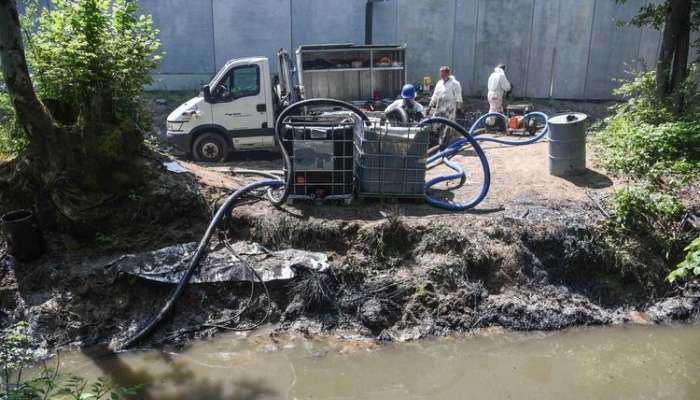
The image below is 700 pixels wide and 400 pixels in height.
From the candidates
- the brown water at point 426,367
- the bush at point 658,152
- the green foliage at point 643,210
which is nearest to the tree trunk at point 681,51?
the bush at point 658,152

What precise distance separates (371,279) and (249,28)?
12.4 metres

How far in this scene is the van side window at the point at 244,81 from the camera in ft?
34.1

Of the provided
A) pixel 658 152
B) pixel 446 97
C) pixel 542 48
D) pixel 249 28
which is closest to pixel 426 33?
pixel 542 48

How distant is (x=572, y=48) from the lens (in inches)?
657

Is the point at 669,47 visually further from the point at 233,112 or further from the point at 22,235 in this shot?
the point at 22,235

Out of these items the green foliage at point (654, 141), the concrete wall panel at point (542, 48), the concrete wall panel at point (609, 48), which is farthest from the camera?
the concrete wall panel at point (542, 48)

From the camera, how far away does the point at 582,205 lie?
7.20 m

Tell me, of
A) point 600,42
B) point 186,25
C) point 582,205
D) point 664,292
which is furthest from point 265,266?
point 600,42

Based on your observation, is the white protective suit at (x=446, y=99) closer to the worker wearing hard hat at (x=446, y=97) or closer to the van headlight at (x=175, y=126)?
the worker wearing hard hat at (x=446, y=97)

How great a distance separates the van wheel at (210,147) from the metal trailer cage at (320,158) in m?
4.26

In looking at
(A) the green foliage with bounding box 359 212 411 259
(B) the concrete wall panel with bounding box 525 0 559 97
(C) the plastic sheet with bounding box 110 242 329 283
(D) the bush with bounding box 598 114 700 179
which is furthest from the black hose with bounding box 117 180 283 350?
(B) the concrete wall panel with bounding box 525 0 559 97

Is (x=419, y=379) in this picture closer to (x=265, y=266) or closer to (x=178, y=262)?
(x=265, y=266)

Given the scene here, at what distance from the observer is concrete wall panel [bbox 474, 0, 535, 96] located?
55.0ft

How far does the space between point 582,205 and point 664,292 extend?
4.67 feet
